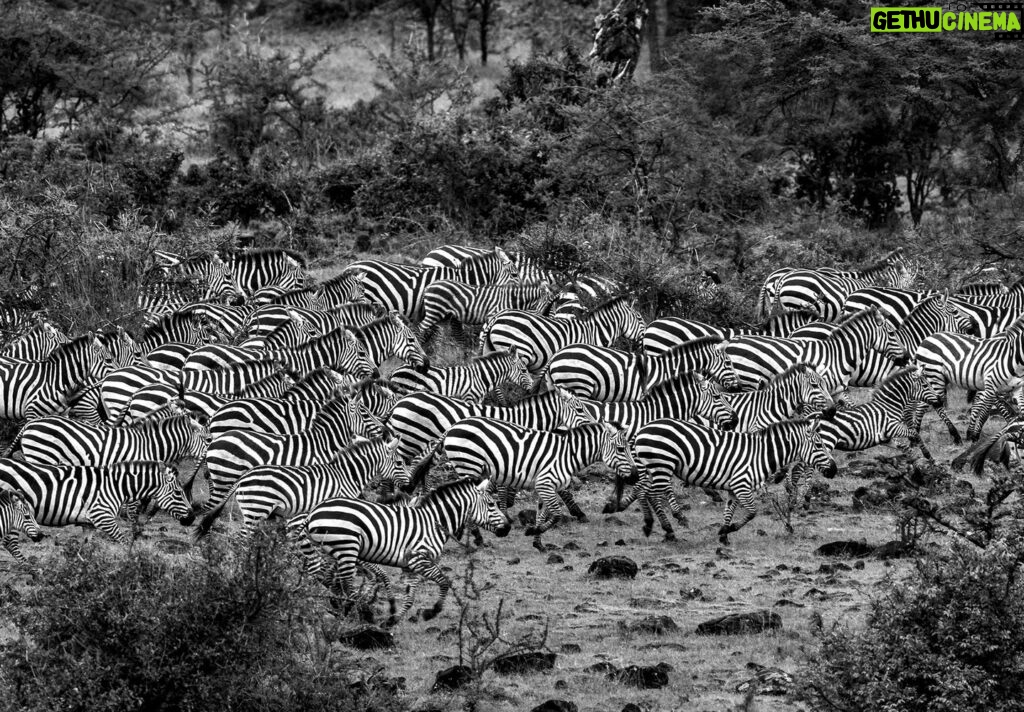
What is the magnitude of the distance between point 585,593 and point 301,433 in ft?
11.3

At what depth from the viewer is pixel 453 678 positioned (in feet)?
32.8

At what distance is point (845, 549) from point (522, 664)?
3926mm

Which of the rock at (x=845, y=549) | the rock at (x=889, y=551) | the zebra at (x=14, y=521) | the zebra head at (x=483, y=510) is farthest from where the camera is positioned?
the rock at (x=845, y=549)

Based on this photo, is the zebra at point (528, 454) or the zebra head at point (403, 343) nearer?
the zebra at point (528, 454)

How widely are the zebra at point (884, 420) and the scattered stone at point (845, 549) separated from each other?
6.44ft

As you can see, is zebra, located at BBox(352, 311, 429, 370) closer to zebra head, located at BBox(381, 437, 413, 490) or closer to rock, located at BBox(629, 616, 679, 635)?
zebra head, located at BBox(381, 437, 413, 490)

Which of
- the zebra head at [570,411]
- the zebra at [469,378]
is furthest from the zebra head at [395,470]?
the zebra at [469,378]

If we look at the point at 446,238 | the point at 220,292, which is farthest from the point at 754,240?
the point at 220,292

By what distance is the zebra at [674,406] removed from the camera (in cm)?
1505

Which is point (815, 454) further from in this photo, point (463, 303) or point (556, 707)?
point (463, 303)

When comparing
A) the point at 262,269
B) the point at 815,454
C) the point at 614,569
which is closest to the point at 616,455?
the point at 614,569

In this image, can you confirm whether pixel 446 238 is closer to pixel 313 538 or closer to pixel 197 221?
pixel 197 221

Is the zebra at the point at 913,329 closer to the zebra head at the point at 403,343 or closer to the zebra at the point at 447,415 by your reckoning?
the zebra at the point at 447,415

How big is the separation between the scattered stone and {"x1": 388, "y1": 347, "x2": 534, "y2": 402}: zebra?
15.3 ft
